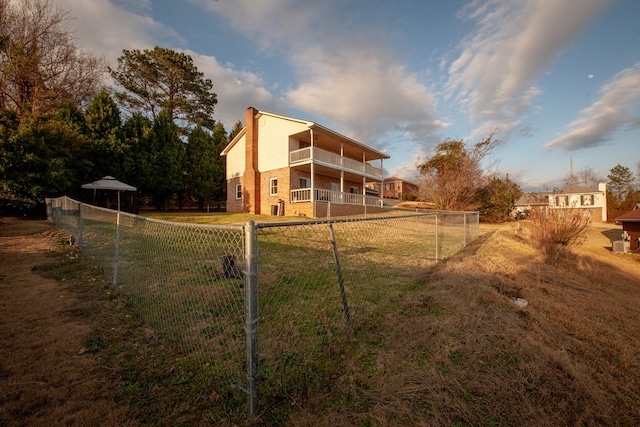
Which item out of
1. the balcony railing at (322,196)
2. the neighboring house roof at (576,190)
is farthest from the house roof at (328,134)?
the neighboring house roof at (576,190)

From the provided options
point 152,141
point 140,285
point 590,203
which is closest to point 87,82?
point 152,141

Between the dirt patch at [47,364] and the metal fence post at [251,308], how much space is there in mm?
895

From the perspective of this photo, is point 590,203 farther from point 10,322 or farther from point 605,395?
point 10,322

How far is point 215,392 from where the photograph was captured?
2.04m

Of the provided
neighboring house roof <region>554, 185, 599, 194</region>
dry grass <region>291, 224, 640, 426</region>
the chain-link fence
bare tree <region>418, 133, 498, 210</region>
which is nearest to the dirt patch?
the chain-link fence

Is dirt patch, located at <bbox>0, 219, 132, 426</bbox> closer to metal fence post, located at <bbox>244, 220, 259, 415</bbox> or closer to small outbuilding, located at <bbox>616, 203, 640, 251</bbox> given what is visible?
metal fence post, located at <bbox>244, 220, 259, 415</bbox>

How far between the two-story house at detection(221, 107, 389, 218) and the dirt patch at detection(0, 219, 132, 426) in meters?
12.6

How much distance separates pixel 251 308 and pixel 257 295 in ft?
0.35

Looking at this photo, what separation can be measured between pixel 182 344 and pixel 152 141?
2232cm

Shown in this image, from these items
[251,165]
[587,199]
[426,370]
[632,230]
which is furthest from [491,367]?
[587,199]

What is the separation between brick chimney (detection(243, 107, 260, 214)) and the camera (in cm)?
1866

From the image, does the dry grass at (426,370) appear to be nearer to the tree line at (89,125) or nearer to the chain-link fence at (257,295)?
A: the chain-link fence at (257,295)

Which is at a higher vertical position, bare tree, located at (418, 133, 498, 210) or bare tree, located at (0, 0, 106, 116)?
bare tree, located at (0, 0, 106, 116)

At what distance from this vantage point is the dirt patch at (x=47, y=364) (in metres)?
1.81
